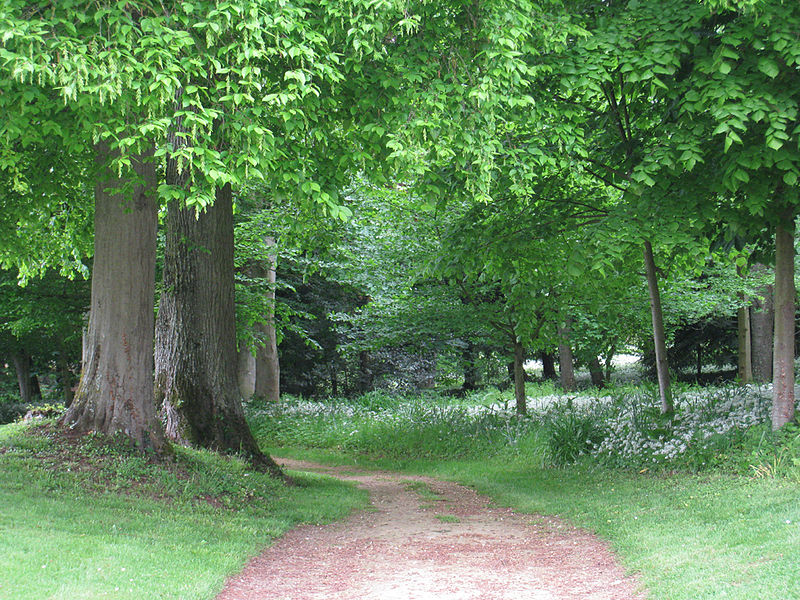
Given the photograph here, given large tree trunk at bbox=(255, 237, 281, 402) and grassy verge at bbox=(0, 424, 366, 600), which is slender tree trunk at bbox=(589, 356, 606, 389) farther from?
grassy verge at bbox=(0, 424, 366, 600)

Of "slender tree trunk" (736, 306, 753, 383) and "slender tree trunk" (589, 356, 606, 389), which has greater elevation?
"slender tree trunk" (736, 306, 753, 383)

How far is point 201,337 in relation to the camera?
10.8m

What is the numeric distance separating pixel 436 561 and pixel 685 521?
2.40m

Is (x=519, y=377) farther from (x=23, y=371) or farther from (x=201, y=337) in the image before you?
(x=23, y=371)

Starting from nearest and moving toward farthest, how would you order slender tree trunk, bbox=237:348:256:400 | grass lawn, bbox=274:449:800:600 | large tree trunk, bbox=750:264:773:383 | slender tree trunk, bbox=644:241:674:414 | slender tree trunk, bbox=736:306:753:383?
grass lawn, bbox=274:449:800:600
slender tree trunk, bbox=644:241:674:414
large tree trunk, bbox=750:264:773:383
slender tree trunk, bbox=736:306:753:383
slender tree trunk, bbox=237:348:256:400

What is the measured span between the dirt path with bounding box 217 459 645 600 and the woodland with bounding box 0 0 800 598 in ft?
1.17

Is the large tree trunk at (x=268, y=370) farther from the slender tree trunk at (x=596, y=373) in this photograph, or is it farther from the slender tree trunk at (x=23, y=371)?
the slender tree trunk at (x=596, y=373)

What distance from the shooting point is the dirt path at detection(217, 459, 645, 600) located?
577 cm

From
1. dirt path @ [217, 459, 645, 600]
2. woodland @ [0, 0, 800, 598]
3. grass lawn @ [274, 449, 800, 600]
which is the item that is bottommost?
dirt path @ [217, 459, 645, 600]

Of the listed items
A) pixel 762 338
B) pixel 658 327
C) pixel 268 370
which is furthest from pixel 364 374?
pixel 658 327

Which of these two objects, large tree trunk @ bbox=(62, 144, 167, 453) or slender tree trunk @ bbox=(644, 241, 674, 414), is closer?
large tree trunk @ bbox=(62, 144, 167, 453)

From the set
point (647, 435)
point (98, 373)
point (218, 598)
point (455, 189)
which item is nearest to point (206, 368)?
point (98, 373)

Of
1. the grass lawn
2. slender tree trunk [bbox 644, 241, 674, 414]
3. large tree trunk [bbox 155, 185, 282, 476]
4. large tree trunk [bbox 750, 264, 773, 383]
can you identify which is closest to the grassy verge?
large tree trunk [bbox 155, 185, 282, 476]

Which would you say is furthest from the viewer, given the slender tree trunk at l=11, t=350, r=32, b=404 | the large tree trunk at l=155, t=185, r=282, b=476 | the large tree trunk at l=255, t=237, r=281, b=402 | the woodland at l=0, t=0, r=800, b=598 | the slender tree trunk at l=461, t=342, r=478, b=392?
the slender tree trunk at l=461, t=342, r=478, b=392
